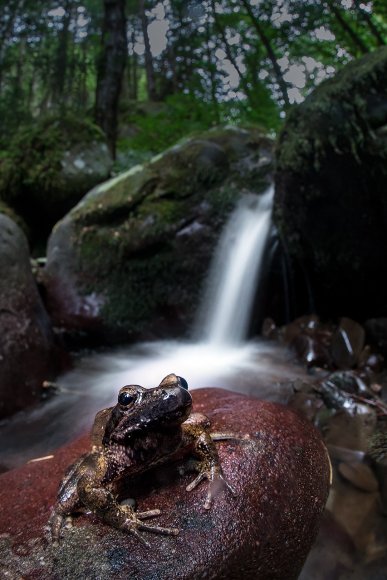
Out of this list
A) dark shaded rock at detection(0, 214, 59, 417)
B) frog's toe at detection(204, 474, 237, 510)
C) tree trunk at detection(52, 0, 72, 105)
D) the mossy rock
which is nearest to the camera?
frog's toe at detection(204, 474, 237, 510)

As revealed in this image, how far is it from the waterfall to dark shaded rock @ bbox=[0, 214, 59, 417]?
2.73 m

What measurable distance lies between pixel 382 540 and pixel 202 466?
1315mm

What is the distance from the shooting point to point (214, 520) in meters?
2.03

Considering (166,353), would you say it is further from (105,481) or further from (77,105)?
(77,105)

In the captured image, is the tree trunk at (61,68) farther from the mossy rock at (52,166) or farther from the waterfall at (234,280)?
the waterfall at (234,280)

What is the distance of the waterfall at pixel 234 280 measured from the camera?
7.17 m

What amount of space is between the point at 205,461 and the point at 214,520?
28 cm

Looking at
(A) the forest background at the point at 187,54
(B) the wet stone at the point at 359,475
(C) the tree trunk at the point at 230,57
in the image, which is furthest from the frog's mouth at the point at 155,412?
(C) the tree trunk at the point at 230,57

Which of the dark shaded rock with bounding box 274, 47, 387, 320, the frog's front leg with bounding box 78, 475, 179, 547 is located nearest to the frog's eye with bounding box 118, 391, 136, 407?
the frog's front leg with bounding box 78, 475, 179, 547

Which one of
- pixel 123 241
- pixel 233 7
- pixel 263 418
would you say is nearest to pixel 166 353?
pixel 123 241

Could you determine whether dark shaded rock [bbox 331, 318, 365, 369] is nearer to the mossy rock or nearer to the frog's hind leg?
the frog's hind leg

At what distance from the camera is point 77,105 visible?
1441 cm

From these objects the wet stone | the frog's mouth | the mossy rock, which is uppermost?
the mossy rock

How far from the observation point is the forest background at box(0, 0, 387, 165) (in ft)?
31.7
